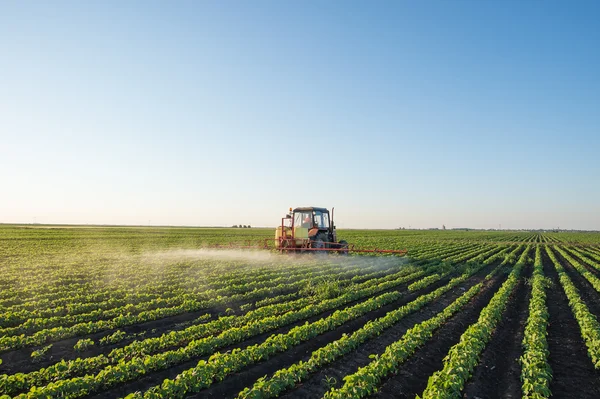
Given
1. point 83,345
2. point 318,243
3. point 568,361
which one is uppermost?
point 318,243

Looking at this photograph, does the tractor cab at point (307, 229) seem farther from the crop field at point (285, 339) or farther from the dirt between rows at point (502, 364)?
the dirt between rows at point (502, 364)

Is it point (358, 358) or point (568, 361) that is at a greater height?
point (358, 358)

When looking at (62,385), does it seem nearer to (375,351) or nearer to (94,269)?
(375,351)

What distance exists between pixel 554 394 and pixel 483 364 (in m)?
1.24

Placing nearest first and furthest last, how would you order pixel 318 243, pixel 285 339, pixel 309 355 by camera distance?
pixel 309 355, pixel 285 339, pixel 318 243

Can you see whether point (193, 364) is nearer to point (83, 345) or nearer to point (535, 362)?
point (83, 345)

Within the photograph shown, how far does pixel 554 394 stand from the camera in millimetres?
5887

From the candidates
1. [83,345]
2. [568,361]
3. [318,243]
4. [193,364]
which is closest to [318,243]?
[318,243]

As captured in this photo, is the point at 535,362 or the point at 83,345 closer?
the point at 535,362

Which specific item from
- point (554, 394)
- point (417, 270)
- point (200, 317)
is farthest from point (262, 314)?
point (417, 270)

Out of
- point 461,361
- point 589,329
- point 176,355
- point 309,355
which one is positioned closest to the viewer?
point 461,361

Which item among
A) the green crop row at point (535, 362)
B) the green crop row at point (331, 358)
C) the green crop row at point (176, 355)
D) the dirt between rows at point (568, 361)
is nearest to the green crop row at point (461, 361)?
the green crop row at point (535, 362)

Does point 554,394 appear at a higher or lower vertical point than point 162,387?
lower

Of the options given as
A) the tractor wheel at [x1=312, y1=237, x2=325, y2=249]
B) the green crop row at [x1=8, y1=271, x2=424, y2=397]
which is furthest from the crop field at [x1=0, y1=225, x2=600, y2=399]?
the tractor wheel at [x1=312, y1=237, x2=325, y2=249]
